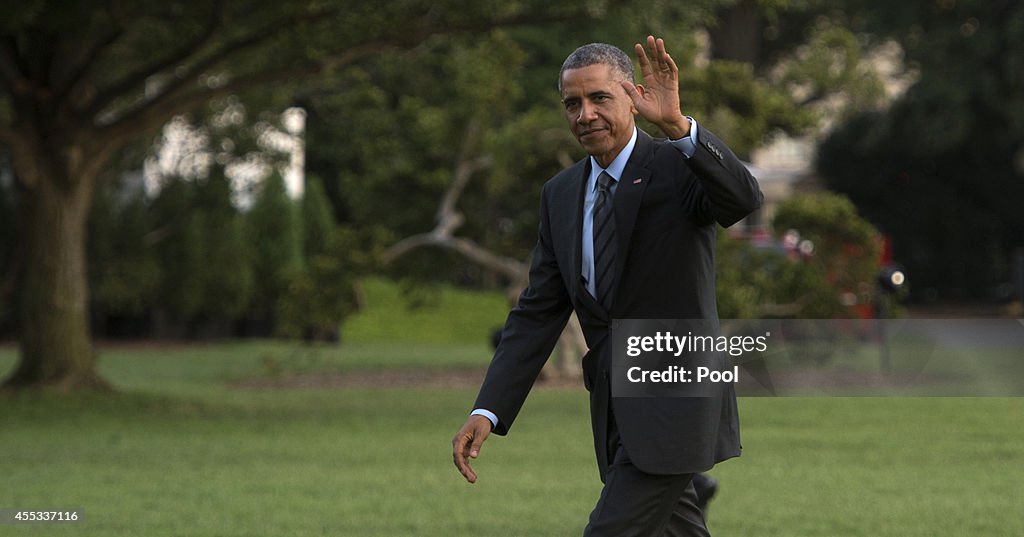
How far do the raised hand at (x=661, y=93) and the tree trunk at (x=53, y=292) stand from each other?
15.2 metres

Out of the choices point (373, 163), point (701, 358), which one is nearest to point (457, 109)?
point (373, 163)

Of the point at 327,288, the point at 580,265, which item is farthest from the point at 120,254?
the point at 580,265

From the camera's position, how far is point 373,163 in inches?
952

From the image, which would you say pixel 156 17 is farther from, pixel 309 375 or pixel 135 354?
pixel 135 354

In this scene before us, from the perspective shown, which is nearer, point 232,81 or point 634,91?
point 634,91

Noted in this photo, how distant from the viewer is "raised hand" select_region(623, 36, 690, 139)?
452 cm

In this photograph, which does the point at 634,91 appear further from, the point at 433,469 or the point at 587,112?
the point at 433,469

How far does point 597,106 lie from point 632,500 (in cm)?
114

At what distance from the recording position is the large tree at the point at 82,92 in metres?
18.6

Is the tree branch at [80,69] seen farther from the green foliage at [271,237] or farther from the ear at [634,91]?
the green foliage at [271,237]

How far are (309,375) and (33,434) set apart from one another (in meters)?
9.38

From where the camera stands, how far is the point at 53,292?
18.9m

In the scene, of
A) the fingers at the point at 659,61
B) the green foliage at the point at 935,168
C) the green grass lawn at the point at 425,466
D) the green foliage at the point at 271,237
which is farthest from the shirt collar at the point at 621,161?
the green foliage at the point at 935,168

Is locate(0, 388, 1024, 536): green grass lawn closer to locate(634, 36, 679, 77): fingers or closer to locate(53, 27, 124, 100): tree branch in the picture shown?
locate(53, 27, 124, 100): tree branch
